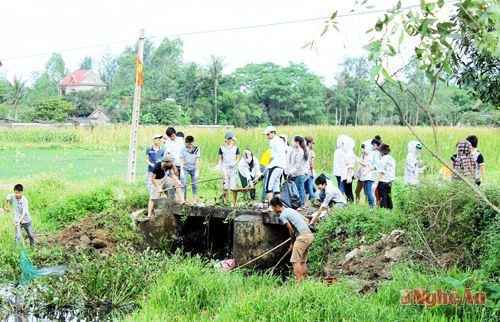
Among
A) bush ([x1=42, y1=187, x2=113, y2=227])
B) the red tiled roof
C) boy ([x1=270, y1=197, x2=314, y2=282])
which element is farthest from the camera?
the red tiled roof

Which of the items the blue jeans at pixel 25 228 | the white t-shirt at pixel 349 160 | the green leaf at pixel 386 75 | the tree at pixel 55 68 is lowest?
the blue jeans at pixel 25 228

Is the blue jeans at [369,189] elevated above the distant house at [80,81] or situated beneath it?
situated beneath

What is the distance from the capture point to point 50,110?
167 ft

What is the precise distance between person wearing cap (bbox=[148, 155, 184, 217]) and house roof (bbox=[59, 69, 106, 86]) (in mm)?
67908

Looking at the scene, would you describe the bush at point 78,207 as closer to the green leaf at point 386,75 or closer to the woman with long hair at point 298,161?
the woman with long hair at point 298,161

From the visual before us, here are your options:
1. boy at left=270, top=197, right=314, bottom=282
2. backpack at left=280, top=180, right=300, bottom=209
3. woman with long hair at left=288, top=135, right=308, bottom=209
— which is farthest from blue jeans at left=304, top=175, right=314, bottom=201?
boy at left=270, top=197, right=314, bottom=282

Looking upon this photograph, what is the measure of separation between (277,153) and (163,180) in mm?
2532

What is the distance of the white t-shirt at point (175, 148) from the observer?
1413cm

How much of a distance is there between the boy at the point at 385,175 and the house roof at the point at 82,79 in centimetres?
7028

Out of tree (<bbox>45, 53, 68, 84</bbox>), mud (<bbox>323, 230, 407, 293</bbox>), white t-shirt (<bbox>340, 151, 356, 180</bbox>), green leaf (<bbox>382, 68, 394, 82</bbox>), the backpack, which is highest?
tree (<bbox>45, 53, 68, 84</bbox>)

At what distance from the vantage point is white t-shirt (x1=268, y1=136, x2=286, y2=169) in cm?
1244

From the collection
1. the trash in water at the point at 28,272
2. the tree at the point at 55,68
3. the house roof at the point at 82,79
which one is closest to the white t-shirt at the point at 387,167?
the trash in water at the point at 28,272

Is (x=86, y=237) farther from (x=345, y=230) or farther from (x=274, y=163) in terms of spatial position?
(x=345, y=230)

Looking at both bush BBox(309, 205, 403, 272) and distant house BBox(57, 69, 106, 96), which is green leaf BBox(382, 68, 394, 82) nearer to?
bush BBox(309, 205, 403, 272)
